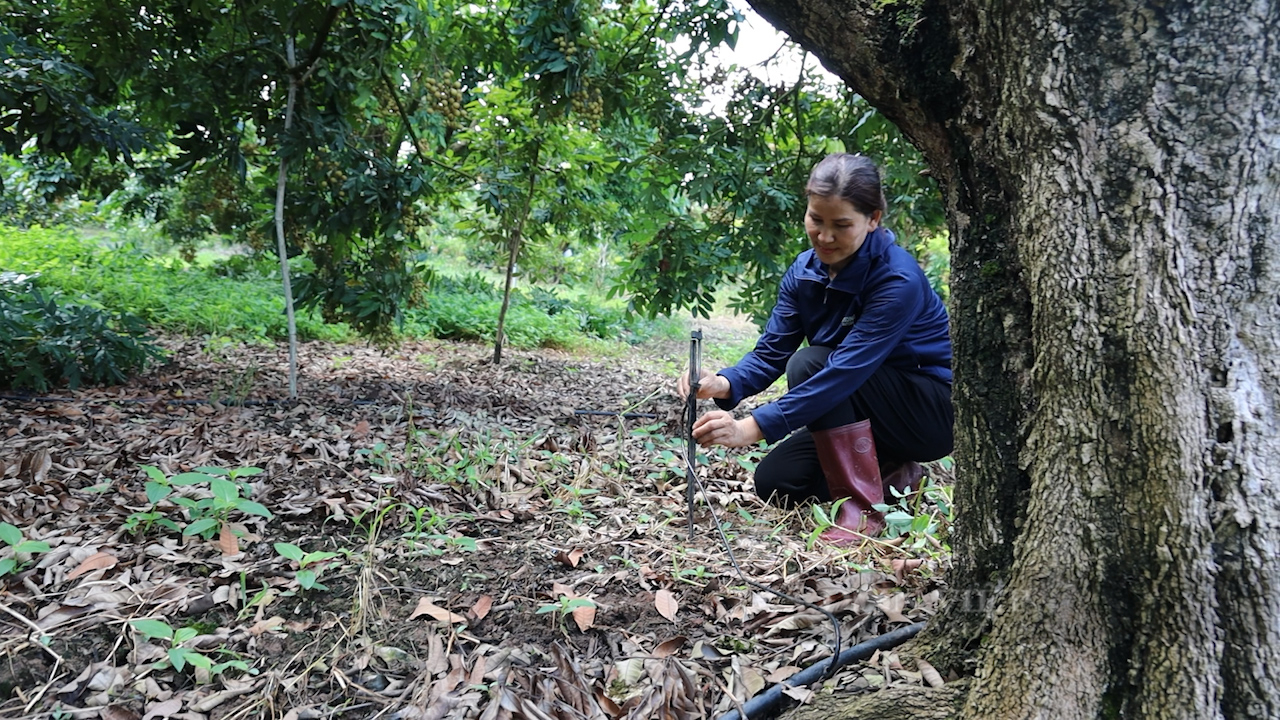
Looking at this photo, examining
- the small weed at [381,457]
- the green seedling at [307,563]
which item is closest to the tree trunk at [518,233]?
the small weed at [381,457]

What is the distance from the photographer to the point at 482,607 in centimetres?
174

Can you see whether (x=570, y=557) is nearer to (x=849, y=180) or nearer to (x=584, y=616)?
(x=584, y=616)

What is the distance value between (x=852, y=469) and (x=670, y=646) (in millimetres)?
1115

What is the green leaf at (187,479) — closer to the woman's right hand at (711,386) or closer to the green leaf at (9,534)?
the green leaf at (9,534)

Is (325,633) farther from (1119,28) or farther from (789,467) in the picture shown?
(1119,28)

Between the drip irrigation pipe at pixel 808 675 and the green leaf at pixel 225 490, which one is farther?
the green leaf at pixel 225 490

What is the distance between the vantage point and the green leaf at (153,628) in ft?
4.90

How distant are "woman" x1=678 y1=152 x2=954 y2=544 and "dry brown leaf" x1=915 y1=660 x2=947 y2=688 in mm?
802

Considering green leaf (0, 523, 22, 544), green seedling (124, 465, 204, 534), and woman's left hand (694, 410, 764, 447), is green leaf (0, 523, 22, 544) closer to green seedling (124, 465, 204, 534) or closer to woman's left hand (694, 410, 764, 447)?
green seedling (124, 465, 204, 534)

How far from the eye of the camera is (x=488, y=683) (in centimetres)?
149

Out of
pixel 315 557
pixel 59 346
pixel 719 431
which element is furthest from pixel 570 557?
pixel 59 346

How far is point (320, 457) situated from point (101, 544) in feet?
2.88

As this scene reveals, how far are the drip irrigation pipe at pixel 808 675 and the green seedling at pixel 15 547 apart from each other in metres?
1.64

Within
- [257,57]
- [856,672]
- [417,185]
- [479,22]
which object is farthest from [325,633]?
[479,22]
